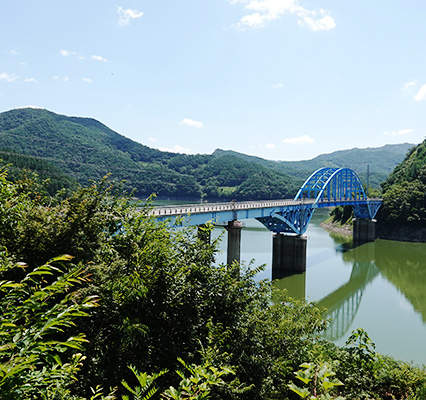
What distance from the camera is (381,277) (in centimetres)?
3600

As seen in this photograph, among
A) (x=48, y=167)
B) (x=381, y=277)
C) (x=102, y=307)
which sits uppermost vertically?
(x=48, y=167)

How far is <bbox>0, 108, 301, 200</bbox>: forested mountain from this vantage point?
115 meters

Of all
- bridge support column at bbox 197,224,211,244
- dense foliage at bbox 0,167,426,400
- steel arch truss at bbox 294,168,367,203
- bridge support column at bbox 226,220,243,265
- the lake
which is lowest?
the lake

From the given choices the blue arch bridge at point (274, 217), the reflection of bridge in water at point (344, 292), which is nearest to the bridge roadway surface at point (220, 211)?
the blue arch bridge at point (274, 217)

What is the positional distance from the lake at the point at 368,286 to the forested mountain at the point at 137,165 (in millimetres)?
60923

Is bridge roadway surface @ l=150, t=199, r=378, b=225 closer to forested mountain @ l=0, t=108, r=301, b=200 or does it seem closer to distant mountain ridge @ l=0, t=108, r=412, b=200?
distant mountain ridge @ l=0, t=108, r=412, b=200

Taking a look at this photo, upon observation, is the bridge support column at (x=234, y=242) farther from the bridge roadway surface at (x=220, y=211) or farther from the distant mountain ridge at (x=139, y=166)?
the distant mountain ridge at (x=139, y=166)

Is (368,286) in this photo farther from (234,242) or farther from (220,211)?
(220,211)

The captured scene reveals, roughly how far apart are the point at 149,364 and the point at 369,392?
20.2 ft

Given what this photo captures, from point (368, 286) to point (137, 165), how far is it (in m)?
131

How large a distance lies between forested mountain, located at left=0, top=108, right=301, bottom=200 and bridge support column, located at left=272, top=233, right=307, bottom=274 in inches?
2673

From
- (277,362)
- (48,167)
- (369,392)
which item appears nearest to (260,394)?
(277,362)

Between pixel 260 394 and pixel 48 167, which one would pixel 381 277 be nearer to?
pixel 260 394

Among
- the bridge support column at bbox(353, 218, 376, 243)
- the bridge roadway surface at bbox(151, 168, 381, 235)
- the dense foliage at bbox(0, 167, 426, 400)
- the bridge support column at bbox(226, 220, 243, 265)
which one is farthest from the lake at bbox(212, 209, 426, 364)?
the bridge support column at bbox(226, 220, 243, 265)
